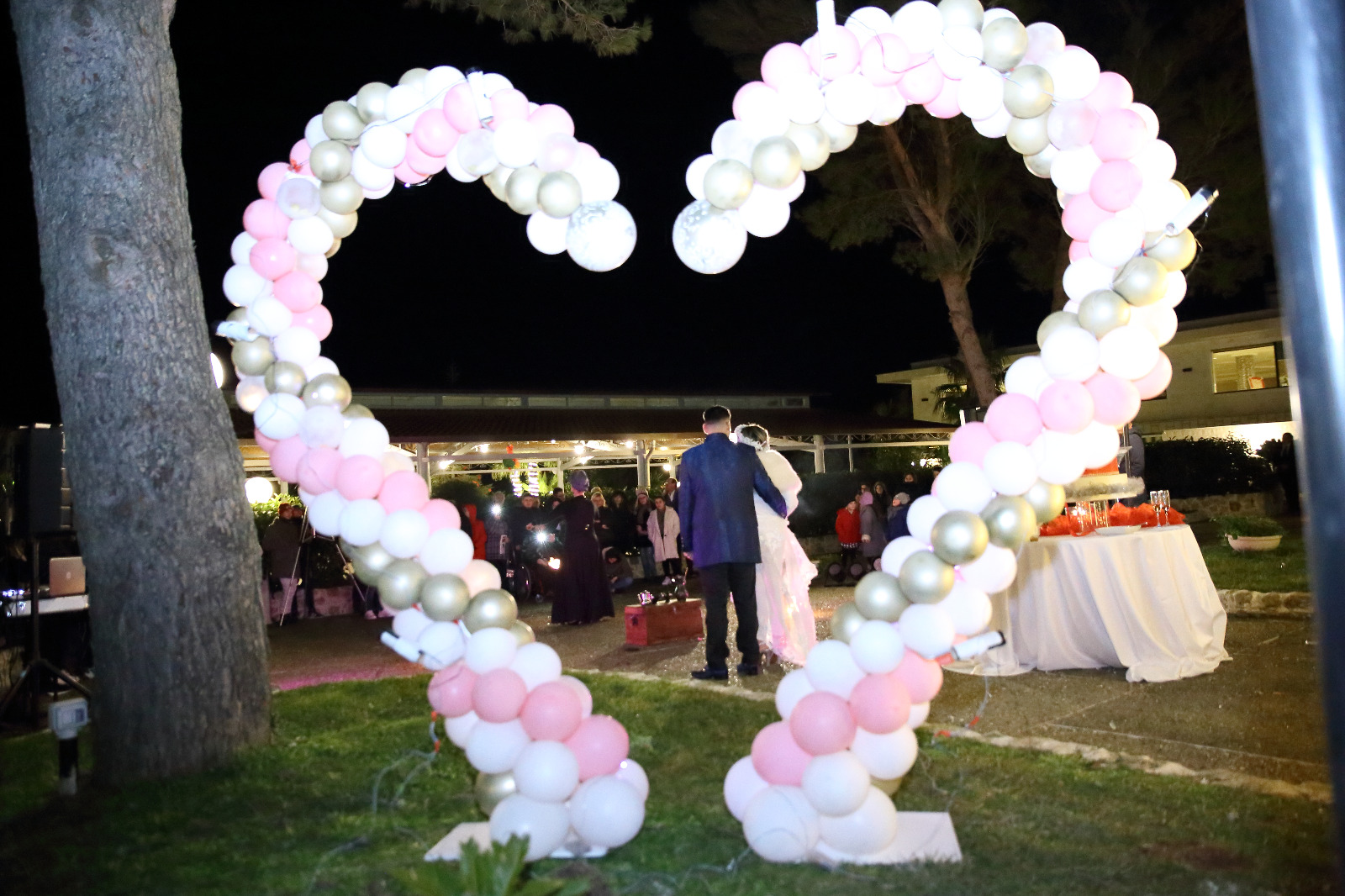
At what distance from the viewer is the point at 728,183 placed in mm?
3408

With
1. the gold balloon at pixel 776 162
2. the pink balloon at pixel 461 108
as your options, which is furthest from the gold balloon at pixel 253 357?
the gold balloon at pixel 776 162

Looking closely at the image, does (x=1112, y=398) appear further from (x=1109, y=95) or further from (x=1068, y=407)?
(x=1109, y=95)

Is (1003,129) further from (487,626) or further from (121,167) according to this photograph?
(121,167)

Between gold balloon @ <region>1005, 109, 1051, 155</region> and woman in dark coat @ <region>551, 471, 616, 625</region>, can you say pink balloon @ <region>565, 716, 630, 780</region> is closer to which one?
gold balloon @ <region>1005, 109, 1051, 155</region>

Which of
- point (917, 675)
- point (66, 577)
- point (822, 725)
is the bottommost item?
point (822, 725)

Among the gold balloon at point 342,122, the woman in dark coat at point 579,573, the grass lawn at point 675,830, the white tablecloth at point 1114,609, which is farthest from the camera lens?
the woman in dark coat at point 579,573

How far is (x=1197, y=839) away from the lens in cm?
314

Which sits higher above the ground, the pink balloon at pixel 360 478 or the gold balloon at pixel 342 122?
the gold balloon at pixel 342 122

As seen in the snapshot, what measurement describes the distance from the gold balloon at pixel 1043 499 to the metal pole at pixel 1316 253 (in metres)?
2.23

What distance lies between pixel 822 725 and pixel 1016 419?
1.17 meters

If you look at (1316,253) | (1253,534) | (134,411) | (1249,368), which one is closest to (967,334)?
(1253,534)

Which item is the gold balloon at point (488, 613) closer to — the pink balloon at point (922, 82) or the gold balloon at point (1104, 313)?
the gold balloon at point (1104, 313)

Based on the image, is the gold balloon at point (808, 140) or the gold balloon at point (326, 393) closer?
the gold balloon at point (808, 140)

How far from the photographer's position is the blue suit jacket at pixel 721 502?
6312 millimetres
